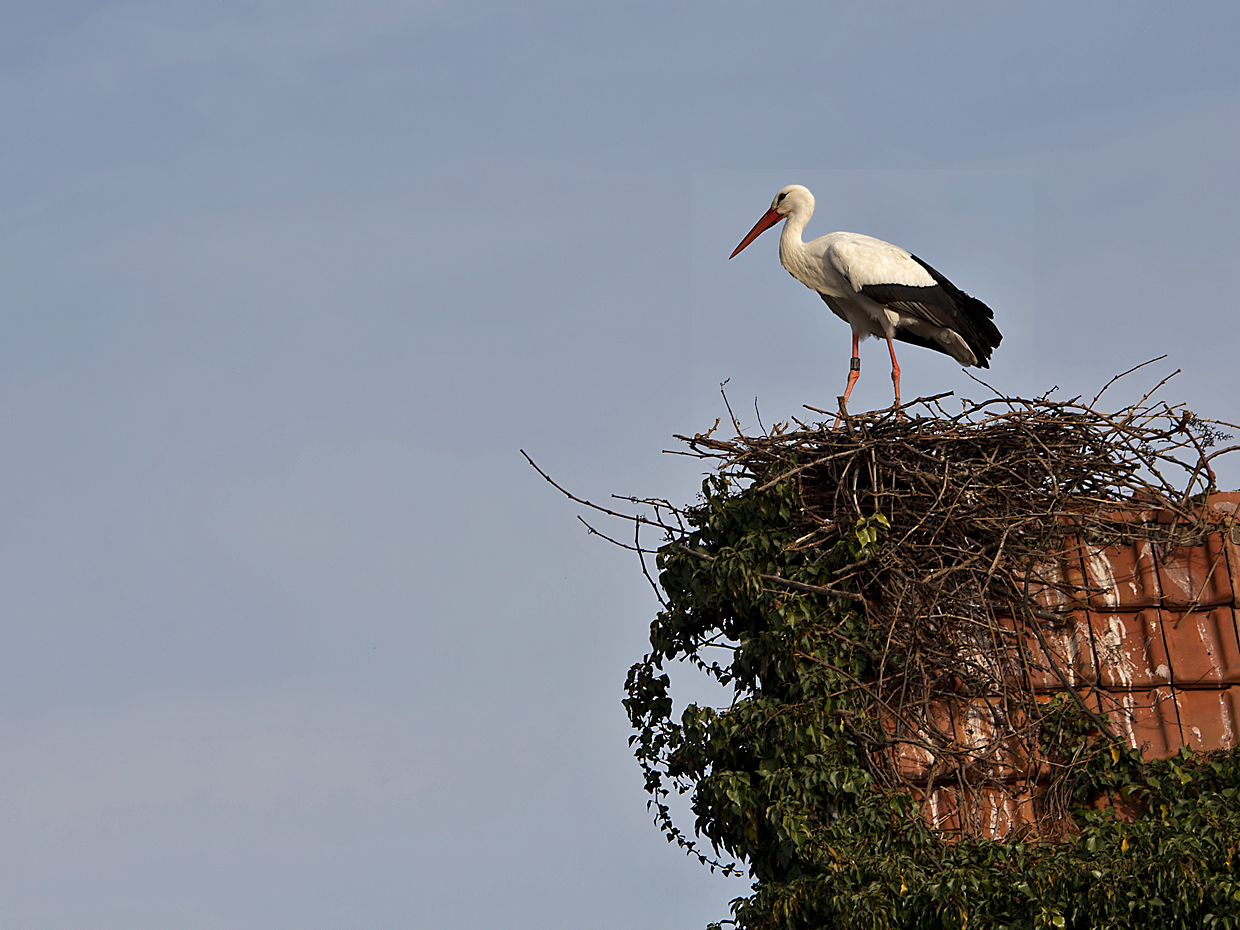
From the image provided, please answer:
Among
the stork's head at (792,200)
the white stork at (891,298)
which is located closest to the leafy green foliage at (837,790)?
the white stork at (891,298)

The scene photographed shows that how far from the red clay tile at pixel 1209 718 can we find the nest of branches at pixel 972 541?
363 millimetres

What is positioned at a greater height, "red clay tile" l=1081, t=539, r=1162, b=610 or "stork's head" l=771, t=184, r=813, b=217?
"stork's head" l=771, t=184, r=813, b=217

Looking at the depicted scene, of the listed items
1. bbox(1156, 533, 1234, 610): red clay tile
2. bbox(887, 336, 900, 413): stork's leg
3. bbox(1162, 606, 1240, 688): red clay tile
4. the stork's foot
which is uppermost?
bbox(887, 336, 900, 413): stork's leg

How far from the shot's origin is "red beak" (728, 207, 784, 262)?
Answer: 10391 millimetres

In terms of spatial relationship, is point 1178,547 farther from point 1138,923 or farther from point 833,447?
point 1138,923

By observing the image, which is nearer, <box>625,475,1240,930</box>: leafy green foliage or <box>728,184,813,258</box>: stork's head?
<box>625,475,1240,930</box>: leafy green foliage

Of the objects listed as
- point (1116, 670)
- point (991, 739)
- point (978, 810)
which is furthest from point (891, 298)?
point (978, 810)

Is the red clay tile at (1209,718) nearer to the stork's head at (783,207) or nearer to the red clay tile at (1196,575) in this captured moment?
the red clay tile at (1196,575)

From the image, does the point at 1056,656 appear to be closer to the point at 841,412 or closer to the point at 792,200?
the point at 841,412

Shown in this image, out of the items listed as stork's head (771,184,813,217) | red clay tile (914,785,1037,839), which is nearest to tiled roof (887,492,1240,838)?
red clay tile (914,785,1037,839)

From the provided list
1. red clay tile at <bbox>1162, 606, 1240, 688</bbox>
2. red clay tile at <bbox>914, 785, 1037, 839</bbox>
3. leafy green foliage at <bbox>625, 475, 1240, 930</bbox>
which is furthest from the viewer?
red clay tile at <bbox>1162, 606, 1240, 688</bbox>

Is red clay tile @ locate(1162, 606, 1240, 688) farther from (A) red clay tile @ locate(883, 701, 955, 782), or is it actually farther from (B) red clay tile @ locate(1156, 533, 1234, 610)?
(A) red clay tile @ locate(883, 701, 955, 782)

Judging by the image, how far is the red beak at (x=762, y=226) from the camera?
10391 millimetres

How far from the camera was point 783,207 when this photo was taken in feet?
33.7
